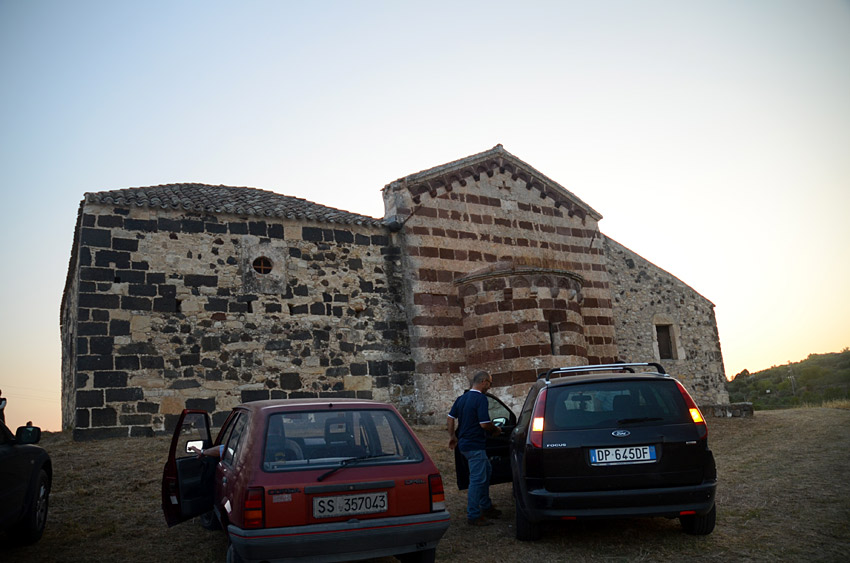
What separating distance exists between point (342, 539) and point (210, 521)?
2.47 meters

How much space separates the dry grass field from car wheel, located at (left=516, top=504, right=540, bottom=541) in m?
0.10

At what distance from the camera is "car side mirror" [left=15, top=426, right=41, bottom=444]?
229 inches

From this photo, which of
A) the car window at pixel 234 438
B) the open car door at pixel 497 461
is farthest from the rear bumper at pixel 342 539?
the open car door at pixel 497 461

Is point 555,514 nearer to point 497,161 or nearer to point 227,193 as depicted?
point 227,193

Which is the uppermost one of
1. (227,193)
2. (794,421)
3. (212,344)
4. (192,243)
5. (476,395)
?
(227,193)

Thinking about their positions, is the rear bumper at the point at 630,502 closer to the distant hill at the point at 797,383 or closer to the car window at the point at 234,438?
the car window at the point at 234,438

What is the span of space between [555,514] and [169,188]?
1155 centimetres

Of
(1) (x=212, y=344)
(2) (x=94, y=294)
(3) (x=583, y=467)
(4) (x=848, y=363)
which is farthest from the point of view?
(4) (x=848, y=363)

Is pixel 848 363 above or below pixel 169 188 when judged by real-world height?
below

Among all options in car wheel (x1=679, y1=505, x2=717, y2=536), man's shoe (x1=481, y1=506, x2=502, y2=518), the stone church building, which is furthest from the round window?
car wheel (x1=679, y1=505, x2=717, y2=536)

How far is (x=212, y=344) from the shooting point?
39.4 feet

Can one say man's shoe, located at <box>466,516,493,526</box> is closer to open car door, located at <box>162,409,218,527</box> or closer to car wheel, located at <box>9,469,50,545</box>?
open car door, located at <box>162,409,218,527</box>

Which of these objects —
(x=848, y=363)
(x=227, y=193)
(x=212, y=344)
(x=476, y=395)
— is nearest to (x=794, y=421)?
(x=476, y=395)

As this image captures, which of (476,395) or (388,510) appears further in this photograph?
(476,395)
